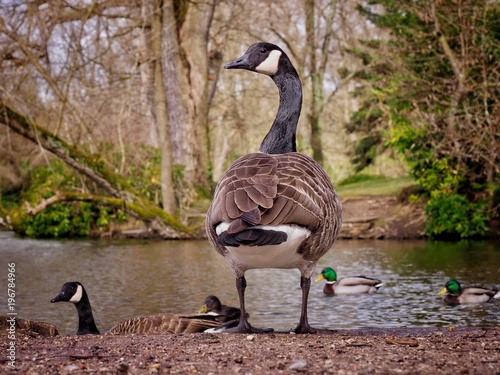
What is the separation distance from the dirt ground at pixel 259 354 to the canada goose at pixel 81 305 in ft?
7.72

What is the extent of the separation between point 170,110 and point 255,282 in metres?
15.4

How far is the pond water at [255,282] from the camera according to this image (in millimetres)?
10547

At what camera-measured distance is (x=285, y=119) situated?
7.83 meters

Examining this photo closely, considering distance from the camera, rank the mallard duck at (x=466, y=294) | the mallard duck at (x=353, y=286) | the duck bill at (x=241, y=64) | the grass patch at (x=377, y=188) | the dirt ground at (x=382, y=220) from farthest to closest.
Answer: the grass patch at (x=377, y=188), the dirt ground at (x=382, y=220), the mallard duck at (x=353, y=286), the mallard duck at (x=466, y=294), the duck bill at (x=241, y=64)

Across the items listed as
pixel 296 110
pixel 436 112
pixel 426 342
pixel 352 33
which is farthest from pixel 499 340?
pixel 352 33

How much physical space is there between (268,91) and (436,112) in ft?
48.7

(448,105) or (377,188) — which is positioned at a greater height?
(448,105)

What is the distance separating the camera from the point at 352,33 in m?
37.6

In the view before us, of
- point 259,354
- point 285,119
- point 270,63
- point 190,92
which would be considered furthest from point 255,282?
point 190,92

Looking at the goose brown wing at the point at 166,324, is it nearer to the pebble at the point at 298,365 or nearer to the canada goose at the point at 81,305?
the canada goose at the point at 81,305

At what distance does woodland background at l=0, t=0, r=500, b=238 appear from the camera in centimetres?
2105

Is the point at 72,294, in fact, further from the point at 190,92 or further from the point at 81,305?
the point at 190,92

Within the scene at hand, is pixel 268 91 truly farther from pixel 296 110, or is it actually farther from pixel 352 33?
pixel 296 110

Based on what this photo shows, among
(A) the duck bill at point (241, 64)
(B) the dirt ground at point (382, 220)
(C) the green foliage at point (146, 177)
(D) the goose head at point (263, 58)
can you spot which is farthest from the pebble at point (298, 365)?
(C) the green foliage at point (146, 177)
